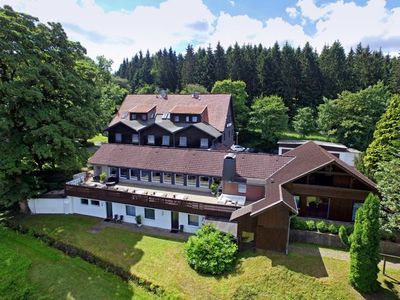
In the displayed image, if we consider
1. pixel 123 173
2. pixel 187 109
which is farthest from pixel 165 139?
pixel 123 173

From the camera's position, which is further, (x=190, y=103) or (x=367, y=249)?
(x=190, y=103)

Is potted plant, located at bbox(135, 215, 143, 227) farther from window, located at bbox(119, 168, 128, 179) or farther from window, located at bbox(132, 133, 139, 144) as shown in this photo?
window, located at bbox(132, 133, 139, 144)

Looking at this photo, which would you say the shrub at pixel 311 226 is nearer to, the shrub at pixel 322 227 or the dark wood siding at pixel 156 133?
the shrub at pixel 322 227

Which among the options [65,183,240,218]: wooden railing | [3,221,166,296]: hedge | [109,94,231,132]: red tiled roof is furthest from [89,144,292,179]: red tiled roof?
[109,94,231,132]: red tiled roof

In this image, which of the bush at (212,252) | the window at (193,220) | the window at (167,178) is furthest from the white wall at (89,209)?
the bush at (212,252)

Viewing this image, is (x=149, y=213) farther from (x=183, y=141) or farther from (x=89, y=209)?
(x=183, y=141)

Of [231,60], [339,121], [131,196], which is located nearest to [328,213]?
[131,196]
